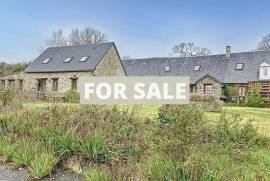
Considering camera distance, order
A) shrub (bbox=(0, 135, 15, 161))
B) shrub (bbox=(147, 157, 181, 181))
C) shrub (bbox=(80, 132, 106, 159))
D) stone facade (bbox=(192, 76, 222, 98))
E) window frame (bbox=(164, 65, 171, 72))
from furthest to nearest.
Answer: window frame (bbox=(164, 65, 171, 72)), stone facade (bbox=(192, 76, 222, 98)), shrub (bbox=(0, 135, 15, 161)), shrub (bbox=(80, 132, 106, 159)), shrub (bbox=(147, 157, 181, 181))

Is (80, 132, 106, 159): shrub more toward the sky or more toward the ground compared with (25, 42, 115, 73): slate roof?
more toward the ground

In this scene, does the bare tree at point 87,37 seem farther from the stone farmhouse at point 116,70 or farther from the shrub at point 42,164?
the shrub at point 42,164

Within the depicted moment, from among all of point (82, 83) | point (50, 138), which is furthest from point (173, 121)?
point (50, 138)

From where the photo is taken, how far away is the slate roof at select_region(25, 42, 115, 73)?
33.1m

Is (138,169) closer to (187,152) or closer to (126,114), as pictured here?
(187,152)

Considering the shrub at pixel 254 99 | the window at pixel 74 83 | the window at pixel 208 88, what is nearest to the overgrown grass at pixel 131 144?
the shrub at pixel 254 99

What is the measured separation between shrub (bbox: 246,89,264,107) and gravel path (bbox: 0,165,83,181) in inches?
1043

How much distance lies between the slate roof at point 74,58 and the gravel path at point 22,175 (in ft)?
85.9

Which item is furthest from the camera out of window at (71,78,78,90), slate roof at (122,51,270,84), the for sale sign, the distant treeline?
the distant treeline

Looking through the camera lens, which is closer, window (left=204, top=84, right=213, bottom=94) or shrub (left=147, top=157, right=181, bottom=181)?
shrub (left=147, top=157, right=181, bottom=181)

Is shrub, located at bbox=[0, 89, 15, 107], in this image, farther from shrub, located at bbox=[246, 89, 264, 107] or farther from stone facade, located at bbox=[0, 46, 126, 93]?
shrub, located at bbox=[246, 89, 264, 107]

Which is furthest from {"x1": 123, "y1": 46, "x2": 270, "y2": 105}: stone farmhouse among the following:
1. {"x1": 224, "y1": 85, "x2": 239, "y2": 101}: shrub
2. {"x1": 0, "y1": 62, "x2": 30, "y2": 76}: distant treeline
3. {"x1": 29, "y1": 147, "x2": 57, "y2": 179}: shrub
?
{"x1": 29, "y1": 147, "x2": 57, "y2": 179}: shrub

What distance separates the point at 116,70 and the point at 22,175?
29.7 m

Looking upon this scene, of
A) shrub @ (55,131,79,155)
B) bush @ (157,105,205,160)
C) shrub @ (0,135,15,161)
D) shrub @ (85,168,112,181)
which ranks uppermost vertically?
bush @ (157,105,205,160)
